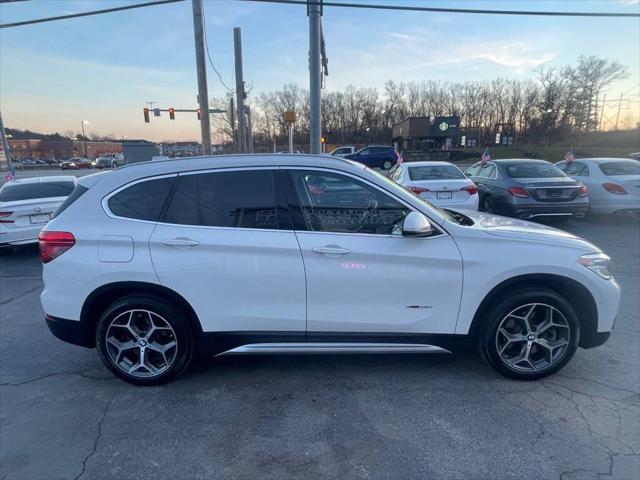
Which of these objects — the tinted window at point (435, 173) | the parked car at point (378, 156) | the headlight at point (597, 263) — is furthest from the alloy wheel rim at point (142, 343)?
the parked car at point (378, 156)

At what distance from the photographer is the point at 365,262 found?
3.00 metres

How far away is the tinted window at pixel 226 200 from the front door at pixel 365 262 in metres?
0.21

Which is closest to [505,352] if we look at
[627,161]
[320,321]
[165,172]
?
[320,321]

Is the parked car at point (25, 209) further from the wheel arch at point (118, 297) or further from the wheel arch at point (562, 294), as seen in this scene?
the wheel arch at point (562, 294)

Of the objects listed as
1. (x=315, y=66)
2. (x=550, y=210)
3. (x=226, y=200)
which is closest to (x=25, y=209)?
(x=226, y=200)

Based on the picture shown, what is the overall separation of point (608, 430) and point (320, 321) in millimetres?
2124

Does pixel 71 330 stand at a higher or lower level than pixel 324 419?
higher

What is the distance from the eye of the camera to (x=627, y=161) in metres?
10.1

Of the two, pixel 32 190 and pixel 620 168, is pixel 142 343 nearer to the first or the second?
pixel 32 190

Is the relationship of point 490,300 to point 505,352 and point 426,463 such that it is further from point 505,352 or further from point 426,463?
point 426,463

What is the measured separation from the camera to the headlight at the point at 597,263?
310 cm

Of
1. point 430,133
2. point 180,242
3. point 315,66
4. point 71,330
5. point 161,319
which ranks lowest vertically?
point 71,330

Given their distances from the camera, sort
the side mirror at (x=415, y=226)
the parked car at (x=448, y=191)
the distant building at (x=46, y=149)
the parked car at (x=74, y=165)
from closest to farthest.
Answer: the side mirror at (x=415, y=226) < the parked car at (x=448, y=191) < the parked car at (x=74, y=165) < the distant building at (x=46, y=149)

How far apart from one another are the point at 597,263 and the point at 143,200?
12.2 feet
